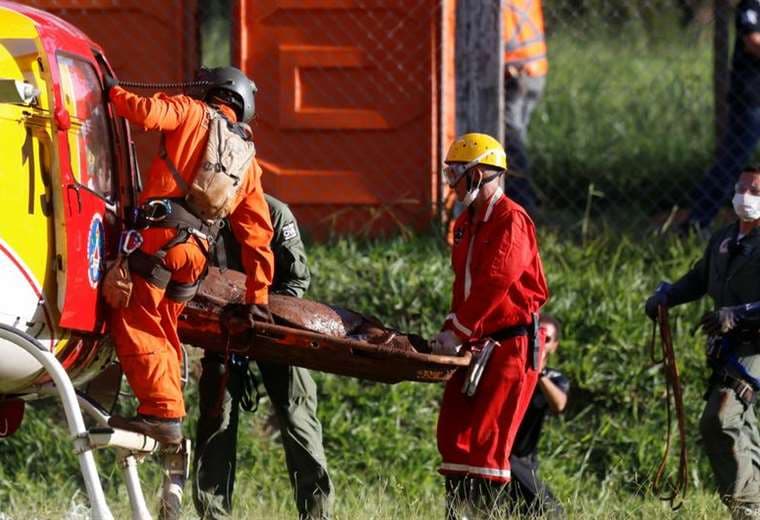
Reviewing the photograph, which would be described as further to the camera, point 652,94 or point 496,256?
point 652,94

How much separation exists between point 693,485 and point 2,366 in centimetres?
479

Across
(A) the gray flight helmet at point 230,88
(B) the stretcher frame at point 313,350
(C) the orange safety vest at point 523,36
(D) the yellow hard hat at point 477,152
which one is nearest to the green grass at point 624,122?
(C) the orange safety vest at point 523,36

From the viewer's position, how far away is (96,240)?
586 cm

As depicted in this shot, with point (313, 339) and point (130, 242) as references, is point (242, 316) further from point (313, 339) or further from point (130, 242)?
point (130, 242)

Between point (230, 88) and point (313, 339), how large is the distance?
1054mm

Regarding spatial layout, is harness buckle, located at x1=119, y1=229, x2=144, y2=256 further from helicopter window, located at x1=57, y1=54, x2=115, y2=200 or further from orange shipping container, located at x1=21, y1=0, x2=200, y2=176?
orange shipping container, located at x1=21, y1=0, x2=200, y2=176

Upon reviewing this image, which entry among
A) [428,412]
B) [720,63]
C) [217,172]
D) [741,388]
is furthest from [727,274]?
[720,63]

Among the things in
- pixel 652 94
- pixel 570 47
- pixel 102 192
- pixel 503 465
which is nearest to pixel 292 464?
pixel 503 465

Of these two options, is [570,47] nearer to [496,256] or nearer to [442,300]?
[442,300]

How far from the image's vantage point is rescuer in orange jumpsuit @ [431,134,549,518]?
691 centimetres

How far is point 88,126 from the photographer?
592cm

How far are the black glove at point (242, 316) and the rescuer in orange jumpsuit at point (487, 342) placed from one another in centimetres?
83

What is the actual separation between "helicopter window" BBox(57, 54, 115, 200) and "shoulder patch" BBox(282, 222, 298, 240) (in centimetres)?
142

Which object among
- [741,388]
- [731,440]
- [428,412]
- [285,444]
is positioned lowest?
[428,412]
